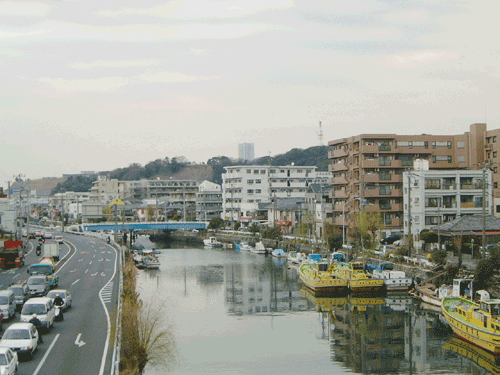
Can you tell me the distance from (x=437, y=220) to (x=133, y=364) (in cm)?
3723

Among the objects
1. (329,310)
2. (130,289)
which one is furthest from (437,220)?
(130,289)

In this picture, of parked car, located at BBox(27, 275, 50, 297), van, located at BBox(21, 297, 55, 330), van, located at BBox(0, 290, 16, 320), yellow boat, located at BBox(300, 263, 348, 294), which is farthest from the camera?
yellow boat, located at BBox(300, 263, 348, 294)

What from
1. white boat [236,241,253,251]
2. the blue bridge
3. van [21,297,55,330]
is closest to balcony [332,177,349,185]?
white boat [236,241,253,251]

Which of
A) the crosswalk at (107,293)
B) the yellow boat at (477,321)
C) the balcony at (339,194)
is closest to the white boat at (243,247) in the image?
the balcony at (339,194)

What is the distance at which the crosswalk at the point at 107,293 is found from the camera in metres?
26.1

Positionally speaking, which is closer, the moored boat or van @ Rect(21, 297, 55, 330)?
van @ Rect(21, 297, 55, 330)

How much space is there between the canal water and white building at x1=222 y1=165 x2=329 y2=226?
4535 cm

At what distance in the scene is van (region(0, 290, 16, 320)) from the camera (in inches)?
849

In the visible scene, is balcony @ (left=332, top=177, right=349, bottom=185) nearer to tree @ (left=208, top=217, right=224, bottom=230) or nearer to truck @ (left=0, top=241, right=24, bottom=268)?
tree @ (left=208, top=217, right=224, bottom=230)

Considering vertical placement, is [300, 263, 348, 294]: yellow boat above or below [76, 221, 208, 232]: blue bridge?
below

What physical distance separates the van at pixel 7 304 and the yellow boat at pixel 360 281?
20.1 meters

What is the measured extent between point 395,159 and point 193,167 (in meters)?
105

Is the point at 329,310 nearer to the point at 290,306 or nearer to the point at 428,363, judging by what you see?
the point at 290,306

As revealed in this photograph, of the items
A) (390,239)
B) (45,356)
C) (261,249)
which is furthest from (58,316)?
(261,249)
